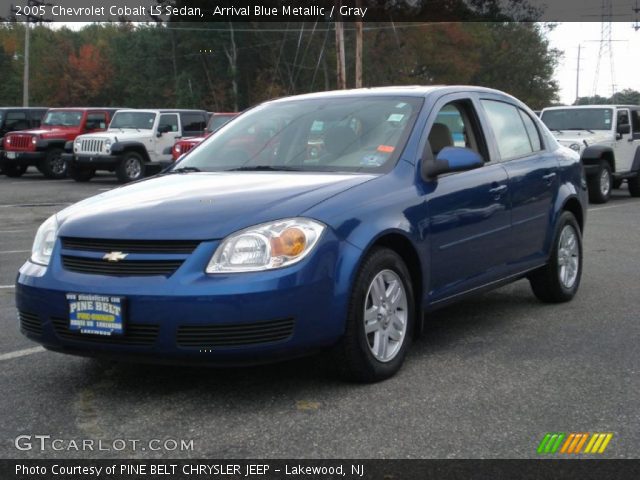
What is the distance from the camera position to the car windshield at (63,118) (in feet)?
84.7

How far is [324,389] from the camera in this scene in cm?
469

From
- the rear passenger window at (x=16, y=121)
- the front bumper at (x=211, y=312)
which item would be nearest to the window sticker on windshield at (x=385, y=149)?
the front bumper at (x=211, y=312)

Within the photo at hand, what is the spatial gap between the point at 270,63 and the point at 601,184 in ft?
160

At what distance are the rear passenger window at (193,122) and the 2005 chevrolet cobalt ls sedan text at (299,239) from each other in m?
18.5

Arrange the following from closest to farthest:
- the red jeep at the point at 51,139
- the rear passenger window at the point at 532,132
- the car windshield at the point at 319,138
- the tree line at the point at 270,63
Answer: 1. the car windshield at the point at 319,138
2. the rear passenger window at the point at 532,132
3. the red jeep at the point at 51,139
4. the tree line at the point at 270,63

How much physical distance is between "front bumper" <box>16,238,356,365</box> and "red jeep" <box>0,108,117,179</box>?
21955mm

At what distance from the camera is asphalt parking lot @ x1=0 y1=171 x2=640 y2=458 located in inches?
153

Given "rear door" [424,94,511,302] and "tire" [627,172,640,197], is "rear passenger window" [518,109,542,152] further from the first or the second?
"tire" [627,172,640,197]

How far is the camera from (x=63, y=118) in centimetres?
2603

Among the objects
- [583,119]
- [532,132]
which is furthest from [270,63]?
[532,132]

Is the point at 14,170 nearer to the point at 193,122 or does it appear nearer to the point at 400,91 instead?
the point at 193,122

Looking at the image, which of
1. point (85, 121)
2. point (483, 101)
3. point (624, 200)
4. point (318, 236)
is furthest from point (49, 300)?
point (85, 121)

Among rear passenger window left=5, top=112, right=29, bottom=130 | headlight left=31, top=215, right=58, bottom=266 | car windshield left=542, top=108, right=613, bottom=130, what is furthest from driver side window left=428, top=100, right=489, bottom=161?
rear passenger window left=5, top=112, right=29, bottom=130

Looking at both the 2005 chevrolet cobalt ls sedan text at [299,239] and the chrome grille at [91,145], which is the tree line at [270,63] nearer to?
the chrome grille at [91,145]
